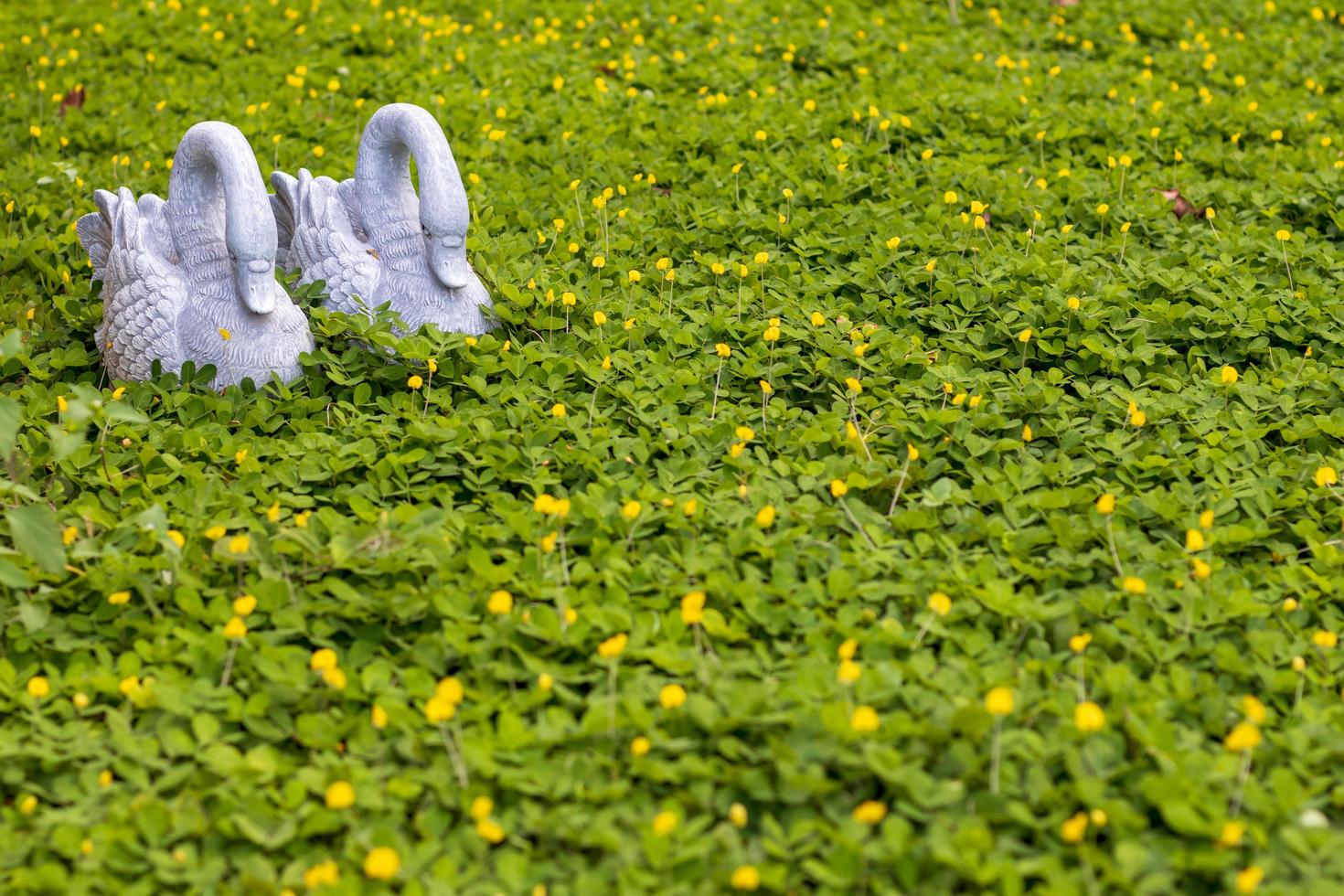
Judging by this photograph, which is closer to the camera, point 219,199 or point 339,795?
point 339,795

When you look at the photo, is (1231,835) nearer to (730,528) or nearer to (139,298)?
(730,528)

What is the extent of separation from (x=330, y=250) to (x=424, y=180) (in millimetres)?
402

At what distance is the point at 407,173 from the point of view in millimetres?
3613

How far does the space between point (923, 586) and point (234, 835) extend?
1418 mm

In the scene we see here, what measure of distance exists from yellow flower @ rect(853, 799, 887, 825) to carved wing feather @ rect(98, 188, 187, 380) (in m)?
2.25

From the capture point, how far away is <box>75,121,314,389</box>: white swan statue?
332 centimetres

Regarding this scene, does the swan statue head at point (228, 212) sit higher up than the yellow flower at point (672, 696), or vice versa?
the swan statue head at point (228, 212)

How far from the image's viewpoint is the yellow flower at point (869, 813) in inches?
80.7

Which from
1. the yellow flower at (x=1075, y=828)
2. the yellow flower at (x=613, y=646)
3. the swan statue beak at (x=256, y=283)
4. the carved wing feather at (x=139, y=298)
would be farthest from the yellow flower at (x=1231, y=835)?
the carved wing feather at (x=139, y=298)

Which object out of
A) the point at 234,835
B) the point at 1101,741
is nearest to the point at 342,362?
the point at 234,835

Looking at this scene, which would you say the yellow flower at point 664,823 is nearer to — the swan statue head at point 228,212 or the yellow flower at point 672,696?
the yellow flower at point 672,696

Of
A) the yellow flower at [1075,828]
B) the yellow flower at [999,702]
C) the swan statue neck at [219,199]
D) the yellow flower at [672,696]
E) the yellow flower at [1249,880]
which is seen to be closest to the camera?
the yellow flower at [1249,880]

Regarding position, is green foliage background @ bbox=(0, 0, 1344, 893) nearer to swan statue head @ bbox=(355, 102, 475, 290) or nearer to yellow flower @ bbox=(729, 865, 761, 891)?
yellow flower @ bbox=(729, 865, 761, 891)

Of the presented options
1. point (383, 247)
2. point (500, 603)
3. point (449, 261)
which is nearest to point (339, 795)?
point (500, 603)
